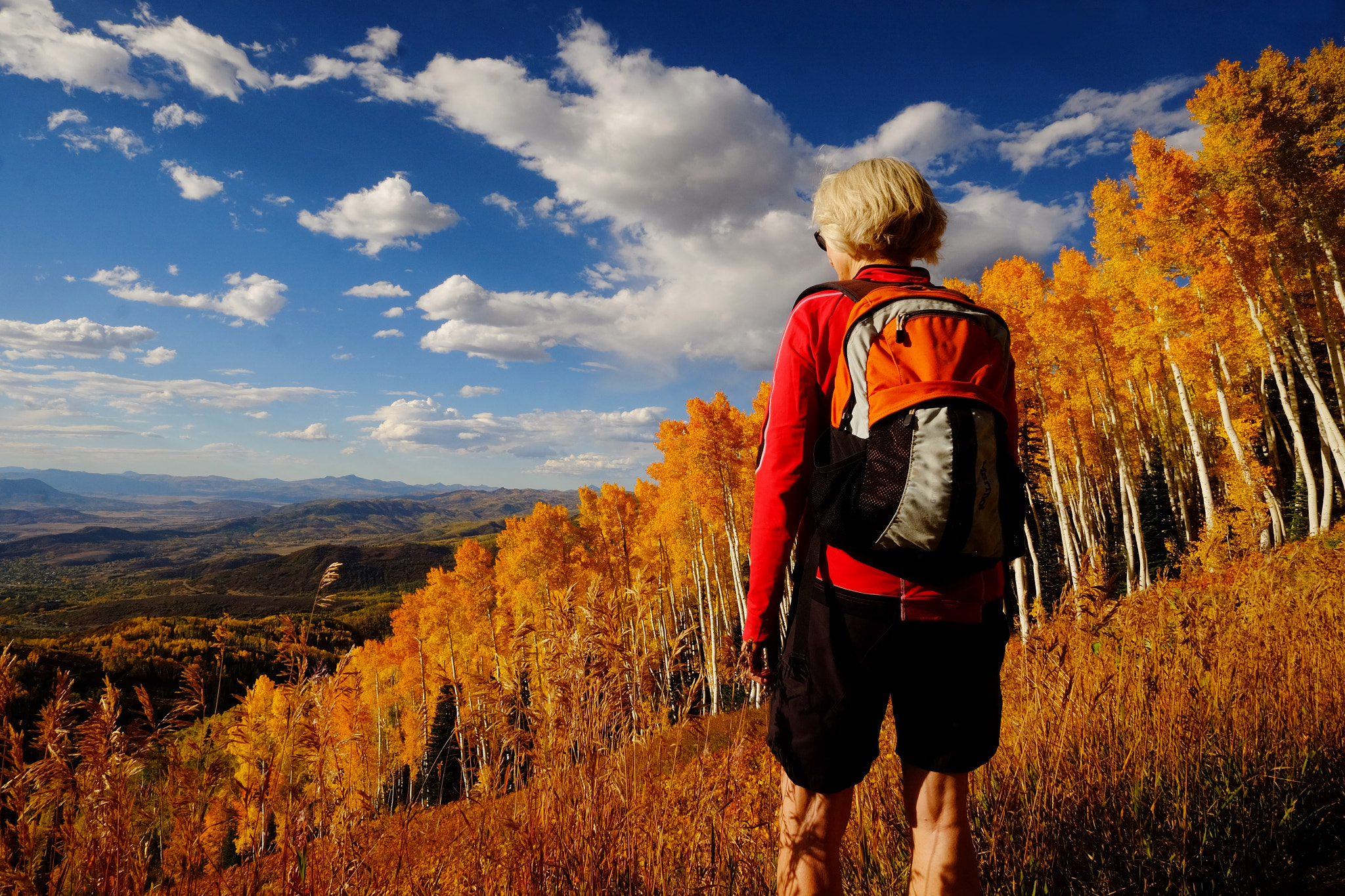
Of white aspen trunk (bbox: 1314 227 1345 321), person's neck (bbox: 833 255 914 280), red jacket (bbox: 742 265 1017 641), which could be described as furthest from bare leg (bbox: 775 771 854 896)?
white aspen trunk (bbox: 1314 227 1345 321)

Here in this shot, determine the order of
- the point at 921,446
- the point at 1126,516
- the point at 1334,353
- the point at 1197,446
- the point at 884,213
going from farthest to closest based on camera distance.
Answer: the point at 1126,516 < the point at 1197,446 < the point at 1334,353 < the point at 884,213 < the point at 921,446

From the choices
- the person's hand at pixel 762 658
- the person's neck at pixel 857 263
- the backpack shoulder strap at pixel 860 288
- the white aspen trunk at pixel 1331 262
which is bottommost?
the person's hand at pixel 762 658

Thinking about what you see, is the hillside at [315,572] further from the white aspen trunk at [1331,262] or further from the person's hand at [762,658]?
the person's hand at [762,658]

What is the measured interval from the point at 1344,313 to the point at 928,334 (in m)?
19.4

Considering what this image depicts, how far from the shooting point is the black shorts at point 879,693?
128 cm

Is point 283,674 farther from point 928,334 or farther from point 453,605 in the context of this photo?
point 453,605

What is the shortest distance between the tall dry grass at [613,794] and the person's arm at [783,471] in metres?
0.82

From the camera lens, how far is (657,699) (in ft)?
9.22

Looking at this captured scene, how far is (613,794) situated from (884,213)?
2.02 meters

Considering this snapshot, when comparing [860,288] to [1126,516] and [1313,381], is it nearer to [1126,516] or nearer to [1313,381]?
[1313,381]

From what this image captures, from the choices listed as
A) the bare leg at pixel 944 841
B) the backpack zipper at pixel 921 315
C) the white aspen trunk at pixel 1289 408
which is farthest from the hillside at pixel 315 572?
the backpack zipper at pixel 921 315

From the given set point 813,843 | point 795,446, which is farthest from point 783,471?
point 813,843

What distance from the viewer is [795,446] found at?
4.83 ft

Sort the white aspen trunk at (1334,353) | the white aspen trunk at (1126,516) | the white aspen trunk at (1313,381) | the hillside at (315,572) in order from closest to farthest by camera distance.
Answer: the white aspen trunk at (1313,381) < the white aspen trunk at (1334,353) < the white aspen trunk at (1126,516) < the hillside at (315,572)
